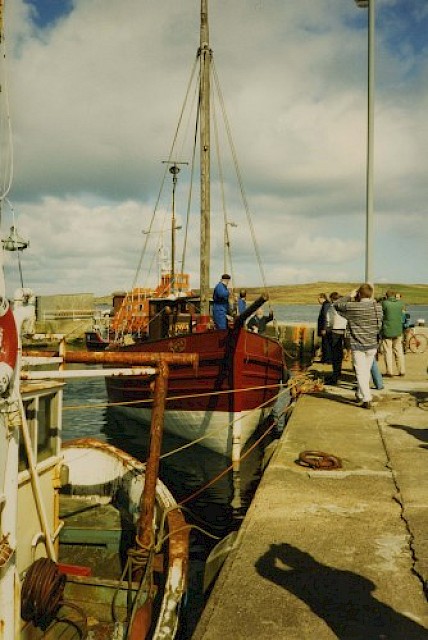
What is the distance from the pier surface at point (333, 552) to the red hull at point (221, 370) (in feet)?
12.6

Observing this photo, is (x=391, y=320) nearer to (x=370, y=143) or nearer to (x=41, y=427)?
(x=370, y=143)

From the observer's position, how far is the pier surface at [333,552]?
3.15 meters

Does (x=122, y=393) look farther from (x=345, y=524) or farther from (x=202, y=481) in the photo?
(x=345, y=524)

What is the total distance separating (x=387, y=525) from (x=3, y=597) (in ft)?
10.5

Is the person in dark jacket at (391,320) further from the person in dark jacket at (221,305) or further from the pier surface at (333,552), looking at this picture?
the pier surface at (333,552)

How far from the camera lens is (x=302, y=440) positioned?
290 inches

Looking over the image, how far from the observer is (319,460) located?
20.4 feet

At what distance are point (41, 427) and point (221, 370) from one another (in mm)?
6268

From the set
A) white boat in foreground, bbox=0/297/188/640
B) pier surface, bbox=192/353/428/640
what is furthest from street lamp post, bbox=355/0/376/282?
white boat in foreground, bbox=0/297/188/640

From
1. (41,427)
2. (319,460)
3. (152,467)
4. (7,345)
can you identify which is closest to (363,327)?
(319,460)

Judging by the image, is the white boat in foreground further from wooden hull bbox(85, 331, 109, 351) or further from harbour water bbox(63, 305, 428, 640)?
wooden hull bbox(85, 331, 109, 351)

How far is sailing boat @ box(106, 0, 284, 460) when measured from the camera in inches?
433

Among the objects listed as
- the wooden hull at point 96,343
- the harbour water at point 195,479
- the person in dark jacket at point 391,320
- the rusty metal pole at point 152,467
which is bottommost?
the harbour water at point 195,479

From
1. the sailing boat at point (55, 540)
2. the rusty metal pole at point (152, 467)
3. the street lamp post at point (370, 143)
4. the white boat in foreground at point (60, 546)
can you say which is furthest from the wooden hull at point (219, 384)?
the rusty metal pole at point (152, 467)
